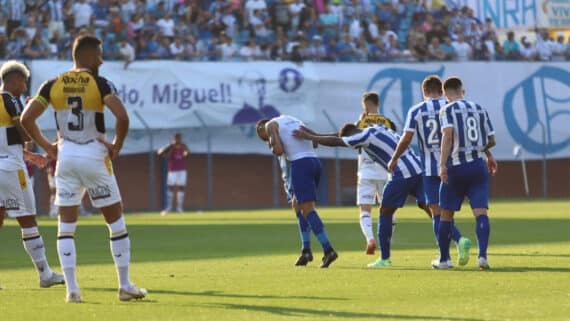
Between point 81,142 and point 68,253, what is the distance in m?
0.99

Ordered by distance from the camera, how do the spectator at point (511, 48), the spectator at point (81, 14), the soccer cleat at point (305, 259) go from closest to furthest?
1. the soccer cleat at point (305, 259)
2. the spectator at point (81, 14)
3. the spectator at point (511, 48)

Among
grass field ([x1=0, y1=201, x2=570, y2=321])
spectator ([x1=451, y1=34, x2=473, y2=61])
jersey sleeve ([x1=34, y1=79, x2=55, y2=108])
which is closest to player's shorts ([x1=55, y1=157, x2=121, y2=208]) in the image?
jersey sleeve ([x1=34, y1=79, x2=55, y2=108])

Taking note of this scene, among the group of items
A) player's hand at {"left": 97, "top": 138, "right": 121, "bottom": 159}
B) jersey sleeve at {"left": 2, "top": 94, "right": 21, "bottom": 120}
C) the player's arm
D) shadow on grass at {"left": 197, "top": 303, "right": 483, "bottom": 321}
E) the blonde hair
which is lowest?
shadow on grass at {"left": 197, "top": 303, "right": 483, "bottom": 321}

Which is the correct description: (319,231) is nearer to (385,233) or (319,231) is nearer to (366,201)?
(385,233)

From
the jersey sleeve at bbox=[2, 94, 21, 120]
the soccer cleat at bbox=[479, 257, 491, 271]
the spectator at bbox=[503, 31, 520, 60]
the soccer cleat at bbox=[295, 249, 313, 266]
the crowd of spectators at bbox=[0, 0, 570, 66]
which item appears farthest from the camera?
the spectator at bbox=[503, 31, 520, 60]

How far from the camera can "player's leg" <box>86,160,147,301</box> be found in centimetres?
1237

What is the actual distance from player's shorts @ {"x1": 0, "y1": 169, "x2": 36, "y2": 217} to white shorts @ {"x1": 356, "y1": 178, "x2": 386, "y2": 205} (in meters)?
7.10

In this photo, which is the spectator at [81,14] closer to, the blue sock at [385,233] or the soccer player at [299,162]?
the soccer player at [299,162]

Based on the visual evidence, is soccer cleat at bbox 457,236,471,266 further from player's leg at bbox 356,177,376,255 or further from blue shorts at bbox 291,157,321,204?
player's leg at bbox 356,177,376,255

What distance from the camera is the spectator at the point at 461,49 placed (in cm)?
4588

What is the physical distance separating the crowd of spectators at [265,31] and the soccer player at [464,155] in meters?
24.6

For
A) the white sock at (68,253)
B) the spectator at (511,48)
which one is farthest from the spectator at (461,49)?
the white sock at (68,253)

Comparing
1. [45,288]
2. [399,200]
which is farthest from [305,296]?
[399,200]

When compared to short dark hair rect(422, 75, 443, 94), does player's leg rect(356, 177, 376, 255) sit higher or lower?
lower
